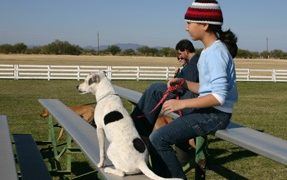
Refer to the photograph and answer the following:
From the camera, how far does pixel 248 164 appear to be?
7836mm

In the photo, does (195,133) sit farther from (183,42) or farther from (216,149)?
(216,149)

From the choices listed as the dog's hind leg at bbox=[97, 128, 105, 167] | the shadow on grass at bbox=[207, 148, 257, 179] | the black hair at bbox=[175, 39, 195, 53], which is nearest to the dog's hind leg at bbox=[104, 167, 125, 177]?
the dog's hind leg at bbox=[97, 128, 105, 167]

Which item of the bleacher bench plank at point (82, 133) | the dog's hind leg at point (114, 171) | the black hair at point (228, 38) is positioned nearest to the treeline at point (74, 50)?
the bleacher bench plank at point (82, 133)

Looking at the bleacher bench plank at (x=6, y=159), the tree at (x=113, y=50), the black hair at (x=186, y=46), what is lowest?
the tree at (x=113, y=50)

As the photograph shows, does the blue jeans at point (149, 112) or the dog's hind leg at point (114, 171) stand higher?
the blue jeans at point (149, 112)

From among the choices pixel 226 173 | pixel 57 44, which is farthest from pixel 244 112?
pixel 57 44

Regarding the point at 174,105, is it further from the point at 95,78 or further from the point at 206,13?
the point at 95,78

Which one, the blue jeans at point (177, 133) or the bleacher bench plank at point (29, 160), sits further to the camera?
the bleacher bench plank at point (29, 160)

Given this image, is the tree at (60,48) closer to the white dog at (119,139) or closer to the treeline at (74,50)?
the treeline at (74,50)

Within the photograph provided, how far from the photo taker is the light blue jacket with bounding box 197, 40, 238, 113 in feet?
12.0

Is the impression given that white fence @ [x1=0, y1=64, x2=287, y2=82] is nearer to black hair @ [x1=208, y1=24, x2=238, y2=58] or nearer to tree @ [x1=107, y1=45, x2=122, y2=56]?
black hair @ [x1=208, y1=24, x2=238, y2=58]

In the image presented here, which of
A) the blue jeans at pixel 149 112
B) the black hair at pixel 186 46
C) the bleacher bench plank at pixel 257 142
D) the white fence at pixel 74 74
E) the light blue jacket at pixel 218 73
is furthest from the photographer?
the white fence at pixel 74 74

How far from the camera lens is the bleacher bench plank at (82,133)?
12.5 ft

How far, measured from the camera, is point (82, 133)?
5223mm
